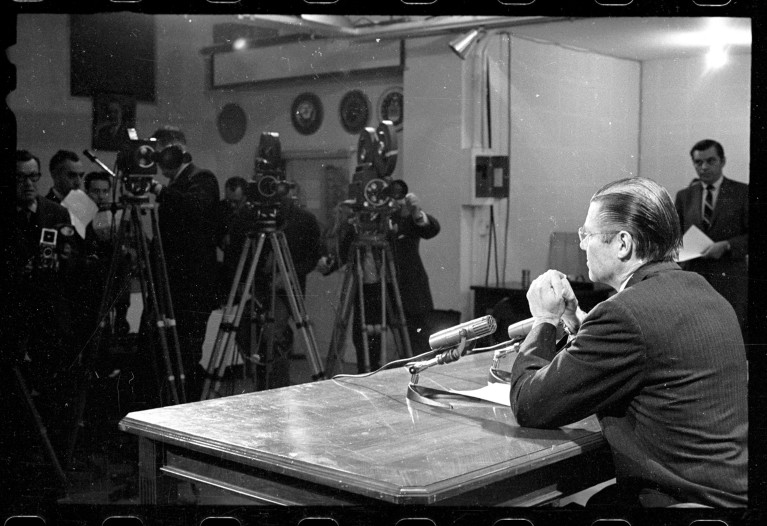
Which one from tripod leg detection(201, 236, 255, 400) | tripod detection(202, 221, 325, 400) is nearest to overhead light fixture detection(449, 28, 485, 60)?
tripod detection(202, 221, 325, 400)

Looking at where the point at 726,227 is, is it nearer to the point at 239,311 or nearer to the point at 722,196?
the point at 722,196

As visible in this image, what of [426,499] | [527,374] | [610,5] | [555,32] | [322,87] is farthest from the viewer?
[322,87]

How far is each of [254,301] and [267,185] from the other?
0.42 metres

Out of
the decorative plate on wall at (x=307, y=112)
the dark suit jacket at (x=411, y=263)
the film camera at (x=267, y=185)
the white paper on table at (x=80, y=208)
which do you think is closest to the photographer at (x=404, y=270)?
the dark suit jacket at (x=411, y=263)

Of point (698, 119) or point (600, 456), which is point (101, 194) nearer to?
Answer: point (600, 456)

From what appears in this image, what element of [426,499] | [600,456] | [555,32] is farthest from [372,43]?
[426,499]

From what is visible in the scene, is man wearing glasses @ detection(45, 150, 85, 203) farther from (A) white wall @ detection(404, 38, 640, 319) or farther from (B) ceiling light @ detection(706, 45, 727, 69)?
(B) ceiling light @ detection(706, 45, 727, 69)

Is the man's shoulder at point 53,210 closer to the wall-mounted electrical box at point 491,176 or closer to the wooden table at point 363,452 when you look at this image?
the wooden table at point 363,452

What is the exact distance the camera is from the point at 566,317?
6.52 ft

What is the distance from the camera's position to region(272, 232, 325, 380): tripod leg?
9.25 ft

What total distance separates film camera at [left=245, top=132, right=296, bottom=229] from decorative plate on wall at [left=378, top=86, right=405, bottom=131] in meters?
0.38

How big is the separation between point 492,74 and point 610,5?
93 centimetres

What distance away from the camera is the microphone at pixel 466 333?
1928 mm

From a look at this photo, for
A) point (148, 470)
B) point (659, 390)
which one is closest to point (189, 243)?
point (148, 470)
